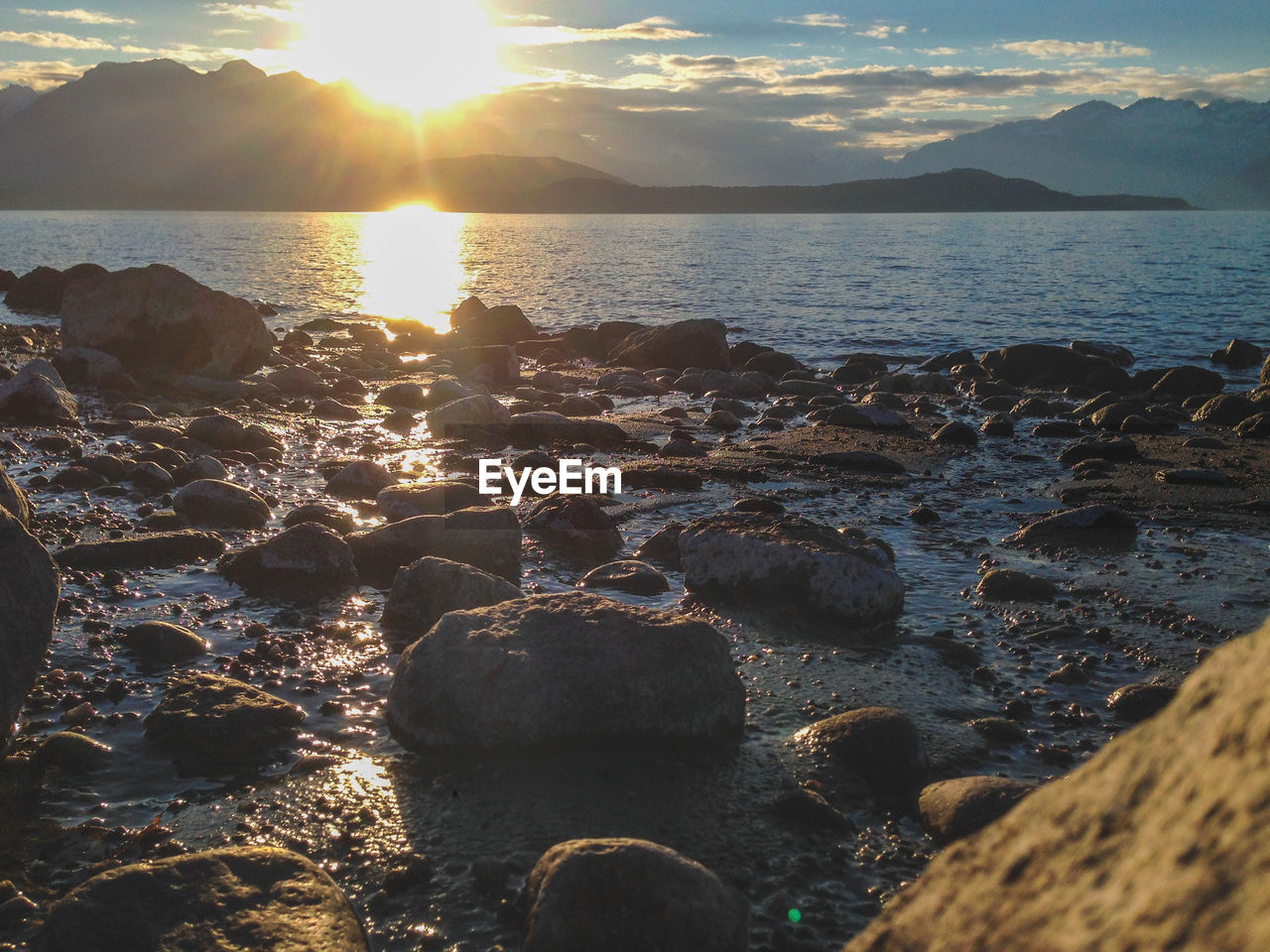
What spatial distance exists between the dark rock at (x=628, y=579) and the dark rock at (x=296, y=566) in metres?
2.03

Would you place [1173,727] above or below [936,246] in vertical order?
below

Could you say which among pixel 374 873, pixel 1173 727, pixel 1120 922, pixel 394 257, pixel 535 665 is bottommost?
pixel 374 873

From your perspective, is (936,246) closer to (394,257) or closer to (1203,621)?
(394,257)

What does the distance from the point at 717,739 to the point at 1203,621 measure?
14.7 feet

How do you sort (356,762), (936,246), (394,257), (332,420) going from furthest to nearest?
(936,246) → (394,257) → (332,420) → (356,762)

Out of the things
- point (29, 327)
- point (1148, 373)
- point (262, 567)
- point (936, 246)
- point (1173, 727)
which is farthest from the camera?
point (936, 246)

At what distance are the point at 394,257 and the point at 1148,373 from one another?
6604 cm

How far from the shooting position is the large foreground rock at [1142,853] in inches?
47.1

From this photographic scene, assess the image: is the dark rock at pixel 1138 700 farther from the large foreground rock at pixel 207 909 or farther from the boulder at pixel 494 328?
the boulder at pixel 494 328

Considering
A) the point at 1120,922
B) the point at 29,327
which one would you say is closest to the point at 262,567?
the point at 1120,922

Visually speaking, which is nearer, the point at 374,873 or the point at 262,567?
the point at 374,873

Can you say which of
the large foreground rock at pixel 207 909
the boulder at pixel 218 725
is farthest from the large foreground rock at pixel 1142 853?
the boulder at pixel 218 725

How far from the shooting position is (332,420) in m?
16.4

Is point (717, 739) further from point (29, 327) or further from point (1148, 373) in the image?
point (29, 327)
